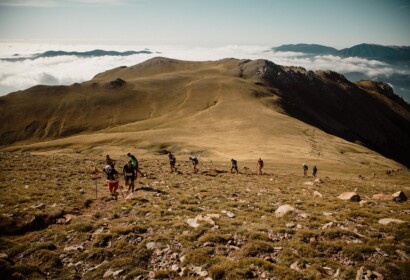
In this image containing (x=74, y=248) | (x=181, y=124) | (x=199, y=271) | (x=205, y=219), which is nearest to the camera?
(x=199, y=271)

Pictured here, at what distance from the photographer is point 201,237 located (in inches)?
558

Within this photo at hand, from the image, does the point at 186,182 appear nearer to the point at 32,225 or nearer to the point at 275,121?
the point at 32,225

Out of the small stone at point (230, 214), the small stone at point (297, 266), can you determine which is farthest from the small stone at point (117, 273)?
the small stone at point (230, 214)

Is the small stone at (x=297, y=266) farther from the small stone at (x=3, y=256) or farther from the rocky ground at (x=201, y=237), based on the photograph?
the small stone at (x=3, y=256)

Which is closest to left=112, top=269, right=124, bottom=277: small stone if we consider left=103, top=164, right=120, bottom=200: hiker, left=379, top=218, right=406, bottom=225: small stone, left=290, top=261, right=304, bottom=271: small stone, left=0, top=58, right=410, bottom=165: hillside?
left=290, top=261, right=304, bottom=271: small stone

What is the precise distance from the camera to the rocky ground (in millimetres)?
11477

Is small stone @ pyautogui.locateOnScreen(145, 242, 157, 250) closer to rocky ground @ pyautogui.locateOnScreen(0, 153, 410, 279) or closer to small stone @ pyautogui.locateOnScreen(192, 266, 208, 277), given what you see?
rocky ground @ pyautogui.locateOnScreen(0, 153, 410, 279)

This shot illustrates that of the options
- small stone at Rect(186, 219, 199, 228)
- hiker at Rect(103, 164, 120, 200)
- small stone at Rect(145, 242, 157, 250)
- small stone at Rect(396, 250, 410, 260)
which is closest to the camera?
small stone at Rect(396, 250, 410, 260)


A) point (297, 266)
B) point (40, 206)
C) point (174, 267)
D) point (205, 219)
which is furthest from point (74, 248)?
point (297, 266)

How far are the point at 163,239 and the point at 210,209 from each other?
600 centimetres

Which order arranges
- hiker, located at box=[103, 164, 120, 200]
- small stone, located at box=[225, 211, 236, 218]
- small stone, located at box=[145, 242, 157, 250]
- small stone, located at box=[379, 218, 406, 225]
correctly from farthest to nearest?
hiker, located at box=[103, 164, 120, 200], small stone, located at box=[225, 211, 236, 218], small stone, located at box=[379, 218, 406, 225], small stone, located at box=[145, 242, 157, 250]

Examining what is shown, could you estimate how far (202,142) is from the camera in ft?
307

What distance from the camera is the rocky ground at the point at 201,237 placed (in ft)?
37.7

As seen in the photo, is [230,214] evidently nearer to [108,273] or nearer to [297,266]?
[297,266]
